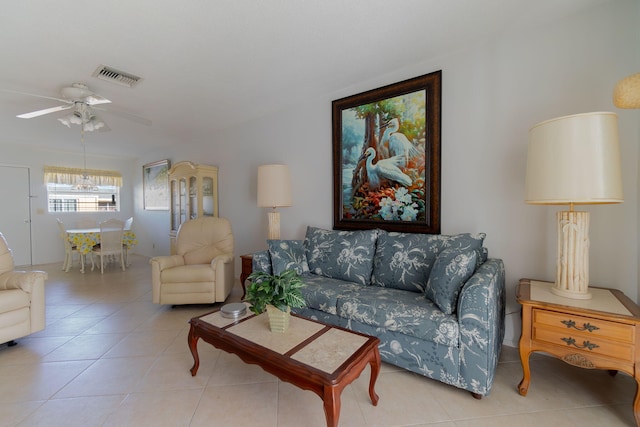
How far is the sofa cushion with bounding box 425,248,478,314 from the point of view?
1.63m

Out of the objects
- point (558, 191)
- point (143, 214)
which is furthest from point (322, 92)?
point (143, 214)

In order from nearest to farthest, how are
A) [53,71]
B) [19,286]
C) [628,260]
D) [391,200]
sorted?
[628,260], [19,286], [53,71], [391,200]

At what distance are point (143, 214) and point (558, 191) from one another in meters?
7.08

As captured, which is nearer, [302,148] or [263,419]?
[263,419]

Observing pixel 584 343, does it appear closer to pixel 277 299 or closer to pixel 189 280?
pixel 277 299

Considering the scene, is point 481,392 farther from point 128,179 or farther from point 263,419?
point 128,179

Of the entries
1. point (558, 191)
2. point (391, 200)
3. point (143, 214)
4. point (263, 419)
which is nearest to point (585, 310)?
point (558, 191)

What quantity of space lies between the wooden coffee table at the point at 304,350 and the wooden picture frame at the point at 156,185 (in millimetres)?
4578

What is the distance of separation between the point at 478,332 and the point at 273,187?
229 centimetres

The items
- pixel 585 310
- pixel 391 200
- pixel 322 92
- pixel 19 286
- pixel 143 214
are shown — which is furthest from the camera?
pixel 143 214

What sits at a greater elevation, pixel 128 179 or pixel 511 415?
pixel 128 179

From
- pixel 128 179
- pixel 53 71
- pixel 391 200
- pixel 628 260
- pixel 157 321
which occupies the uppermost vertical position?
pixel 53 71

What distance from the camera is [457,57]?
2.23 metres

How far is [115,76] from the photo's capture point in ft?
8.11
